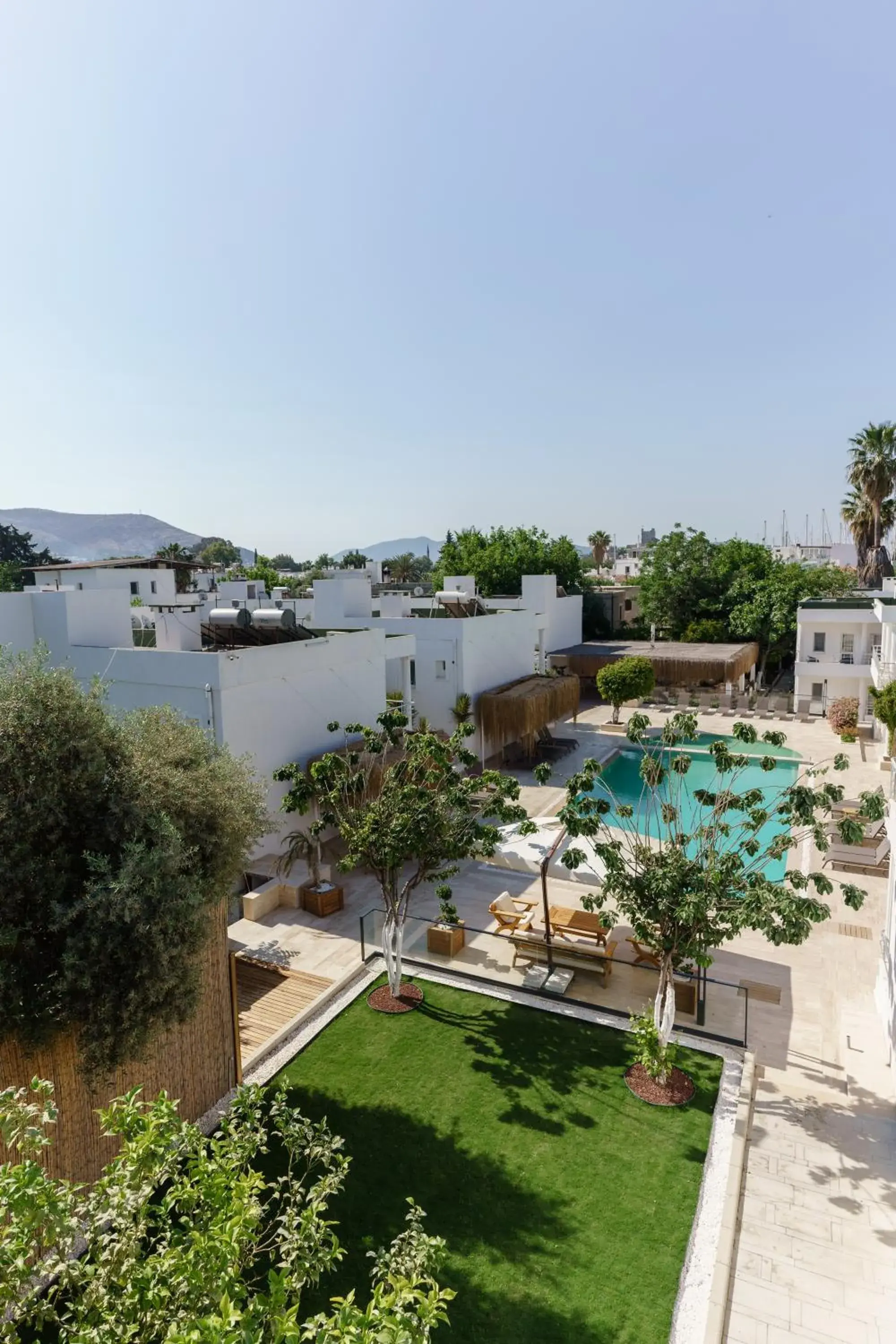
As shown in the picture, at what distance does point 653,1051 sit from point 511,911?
18.6 ft

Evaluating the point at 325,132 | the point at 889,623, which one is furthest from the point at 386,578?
the point at 325,132

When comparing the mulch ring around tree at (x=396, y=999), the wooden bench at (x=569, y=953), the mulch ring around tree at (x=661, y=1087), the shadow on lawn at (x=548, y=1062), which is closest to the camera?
the shadow on lawn at (x=548, y=1062)

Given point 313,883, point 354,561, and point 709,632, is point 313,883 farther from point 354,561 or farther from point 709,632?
point 354,561

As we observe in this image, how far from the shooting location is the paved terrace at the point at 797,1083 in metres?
7.45

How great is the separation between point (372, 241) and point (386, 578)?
7796cm

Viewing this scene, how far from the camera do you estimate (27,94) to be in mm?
12438

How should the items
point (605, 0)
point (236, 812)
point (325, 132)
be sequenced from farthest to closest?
point (325, 132) → point (605, 0) → point (236, 812)

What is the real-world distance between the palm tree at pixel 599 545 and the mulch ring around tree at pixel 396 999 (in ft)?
258

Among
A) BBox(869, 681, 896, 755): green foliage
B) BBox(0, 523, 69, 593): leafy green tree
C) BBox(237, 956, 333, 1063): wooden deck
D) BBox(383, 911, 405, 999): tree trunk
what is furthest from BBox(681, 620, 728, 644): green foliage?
BBox(0, 523, 69, 593): leafy green tree

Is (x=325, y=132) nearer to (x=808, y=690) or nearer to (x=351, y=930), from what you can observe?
(x=351, y=930)

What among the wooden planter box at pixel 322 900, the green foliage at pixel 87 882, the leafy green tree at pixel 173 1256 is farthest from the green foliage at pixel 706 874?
the wooden planter box at pixel 322 900

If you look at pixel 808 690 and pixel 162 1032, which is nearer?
pixel 162 1032

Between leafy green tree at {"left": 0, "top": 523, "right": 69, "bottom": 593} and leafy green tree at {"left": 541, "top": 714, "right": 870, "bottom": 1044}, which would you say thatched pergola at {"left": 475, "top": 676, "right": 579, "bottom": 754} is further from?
leafy green tree at {"left": 0, "top": 523, "right": 69, "bottom": 593}

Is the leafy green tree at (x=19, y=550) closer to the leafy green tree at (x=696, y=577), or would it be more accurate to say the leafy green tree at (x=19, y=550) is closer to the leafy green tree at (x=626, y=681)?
the leafy green tree at (x=696, y=577)
